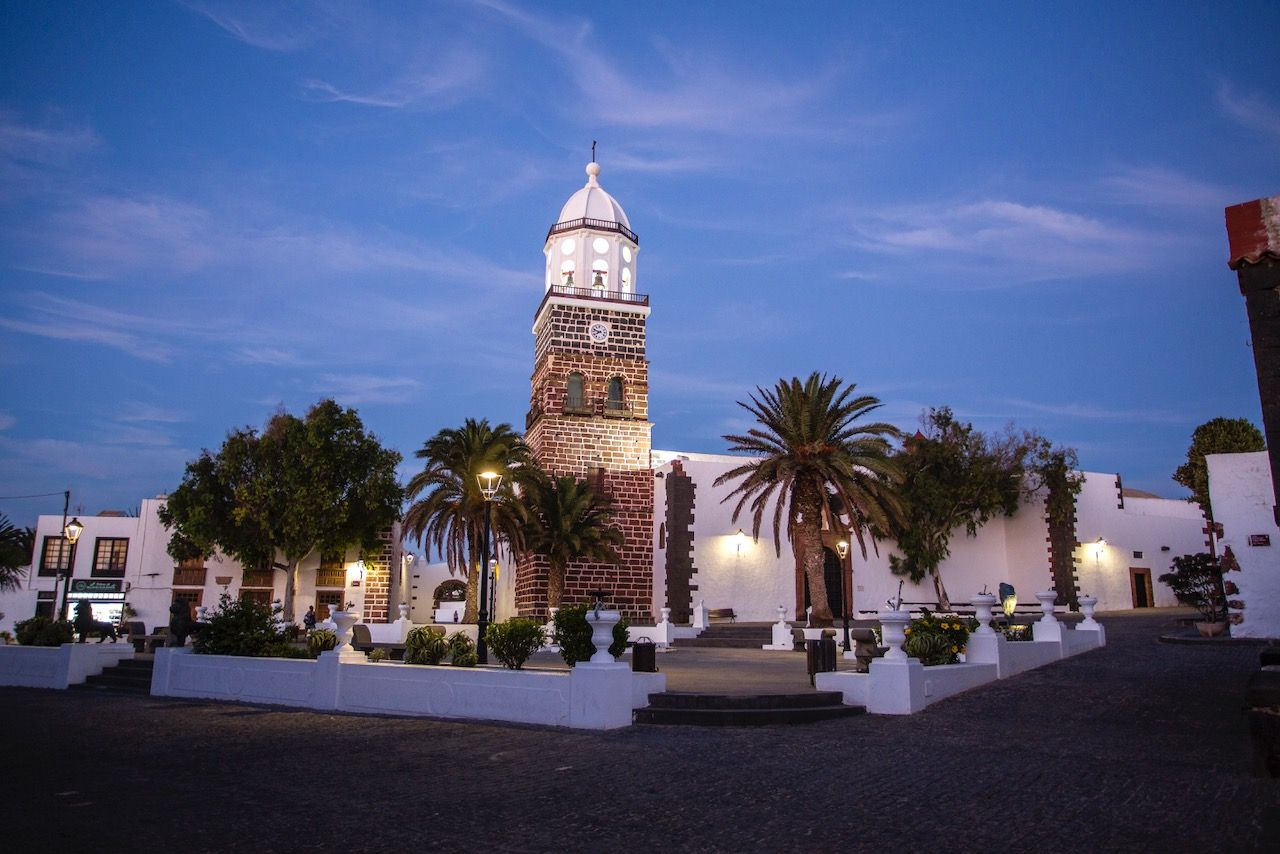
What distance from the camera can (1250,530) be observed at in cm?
1722

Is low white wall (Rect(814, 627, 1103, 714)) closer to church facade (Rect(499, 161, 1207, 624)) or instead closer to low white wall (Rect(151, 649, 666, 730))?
low white wall (Rect(151, 649, 666, 730))

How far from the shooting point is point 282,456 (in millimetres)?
30938

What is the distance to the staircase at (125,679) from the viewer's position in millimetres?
14812

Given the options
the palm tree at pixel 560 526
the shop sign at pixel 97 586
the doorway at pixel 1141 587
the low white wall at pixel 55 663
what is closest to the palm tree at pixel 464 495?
the palm tree at pixel 560 526

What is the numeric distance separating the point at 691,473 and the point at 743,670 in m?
14.7

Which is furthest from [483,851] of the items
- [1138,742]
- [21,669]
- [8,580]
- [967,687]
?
[8,580]

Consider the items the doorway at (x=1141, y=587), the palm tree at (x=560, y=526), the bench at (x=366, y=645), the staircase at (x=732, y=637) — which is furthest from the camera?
the doorway at (x=1141, y=587)

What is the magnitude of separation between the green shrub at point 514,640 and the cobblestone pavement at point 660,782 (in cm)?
163

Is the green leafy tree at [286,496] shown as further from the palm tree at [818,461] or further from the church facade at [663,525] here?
the palm tree at [818,461]

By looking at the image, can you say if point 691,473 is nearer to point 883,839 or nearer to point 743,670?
point 743,670

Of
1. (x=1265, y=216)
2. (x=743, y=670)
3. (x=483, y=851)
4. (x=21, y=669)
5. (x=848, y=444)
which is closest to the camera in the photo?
(x=483, y=851)

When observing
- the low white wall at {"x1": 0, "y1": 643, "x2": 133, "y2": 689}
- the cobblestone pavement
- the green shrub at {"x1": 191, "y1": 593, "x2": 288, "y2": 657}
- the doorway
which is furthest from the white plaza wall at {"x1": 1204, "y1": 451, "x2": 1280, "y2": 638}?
the low white wall at {"x1": 0, "y1": 643, "x2": 133, "y2": 689}

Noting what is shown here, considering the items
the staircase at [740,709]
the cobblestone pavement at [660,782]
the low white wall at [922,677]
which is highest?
the low white wall at [922,677]

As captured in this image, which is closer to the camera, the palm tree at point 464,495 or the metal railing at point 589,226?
the palm tree at point 464,495
